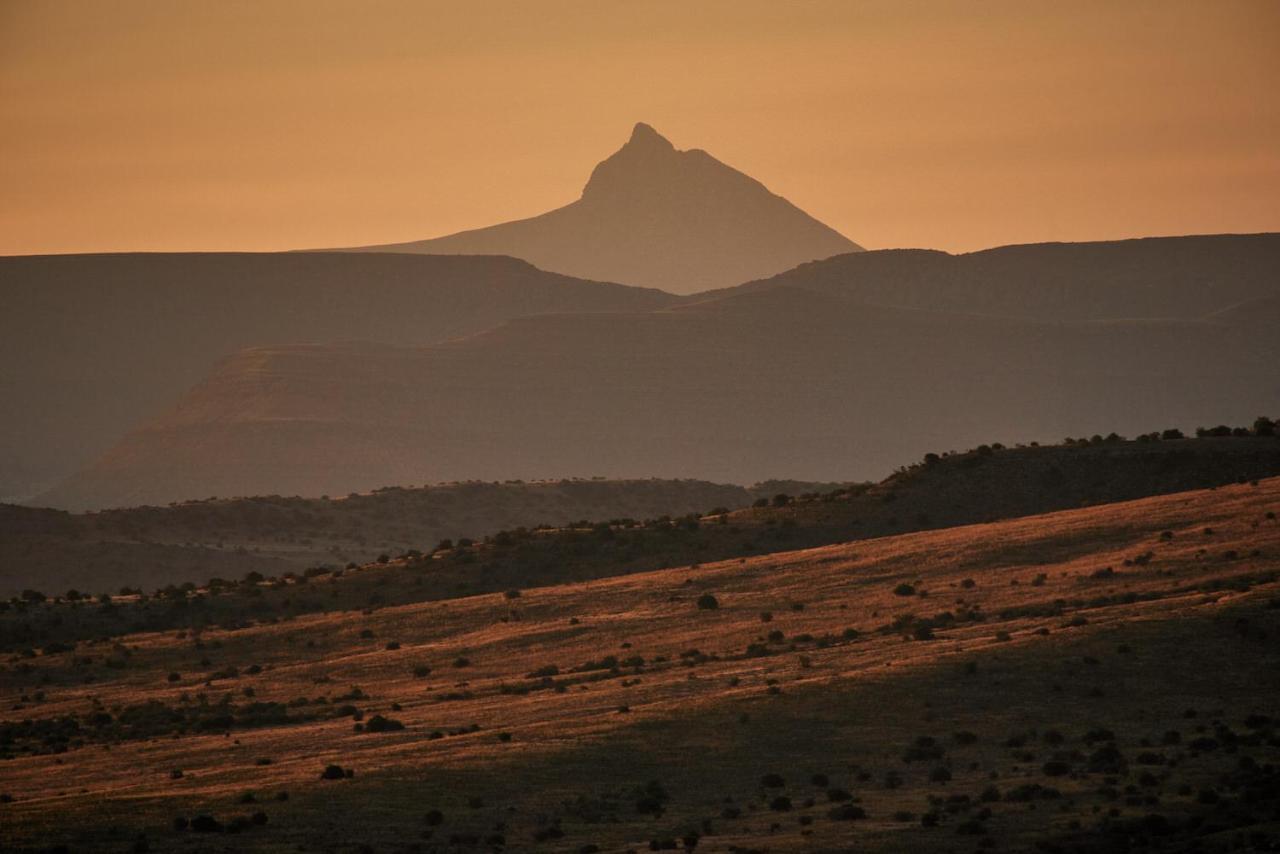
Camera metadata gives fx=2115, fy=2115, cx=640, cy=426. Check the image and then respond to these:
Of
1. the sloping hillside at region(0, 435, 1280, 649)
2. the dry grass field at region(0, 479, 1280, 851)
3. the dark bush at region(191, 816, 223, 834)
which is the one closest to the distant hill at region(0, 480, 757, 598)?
the sloping hillside at region(0, 435, 1280, 649)

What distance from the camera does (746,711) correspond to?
47531 mm

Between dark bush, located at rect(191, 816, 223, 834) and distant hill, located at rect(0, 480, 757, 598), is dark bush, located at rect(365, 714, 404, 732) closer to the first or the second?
dark bush, located at rect(191, 816, 223, 834)

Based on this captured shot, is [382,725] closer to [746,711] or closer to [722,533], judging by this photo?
[746,711]

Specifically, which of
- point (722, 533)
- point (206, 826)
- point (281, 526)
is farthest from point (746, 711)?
point (281, 526)

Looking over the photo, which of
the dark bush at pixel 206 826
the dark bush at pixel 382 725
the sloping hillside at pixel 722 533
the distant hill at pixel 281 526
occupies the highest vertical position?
the distant hill at pixel 281 526

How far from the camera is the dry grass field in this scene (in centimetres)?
3878

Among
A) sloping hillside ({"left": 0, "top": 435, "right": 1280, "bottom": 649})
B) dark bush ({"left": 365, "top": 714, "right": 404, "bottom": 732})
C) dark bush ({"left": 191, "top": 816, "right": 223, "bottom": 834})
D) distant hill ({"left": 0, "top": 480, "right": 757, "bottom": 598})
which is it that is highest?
distant hill ({"left": 0, "top": 480, "right": 757, "bottom": 598})

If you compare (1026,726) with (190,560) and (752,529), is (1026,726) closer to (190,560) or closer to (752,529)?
(752,529)

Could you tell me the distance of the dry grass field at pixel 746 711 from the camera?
1527 inches

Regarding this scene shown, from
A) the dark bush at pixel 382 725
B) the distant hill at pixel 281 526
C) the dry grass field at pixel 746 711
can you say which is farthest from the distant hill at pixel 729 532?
Result: the dark bush at pixel 382 725

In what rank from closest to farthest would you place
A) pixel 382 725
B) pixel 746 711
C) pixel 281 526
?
1. pixel 746 711
2. pixel 382 725
3. pixel 281 526

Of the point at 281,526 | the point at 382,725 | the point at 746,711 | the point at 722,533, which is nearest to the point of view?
the point at 746,711

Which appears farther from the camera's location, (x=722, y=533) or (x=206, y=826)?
(x=722, y=533)

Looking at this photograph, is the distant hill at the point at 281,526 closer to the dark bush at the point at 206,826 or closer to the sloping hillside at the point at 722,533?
the sloping hillside at the point at 722,533
